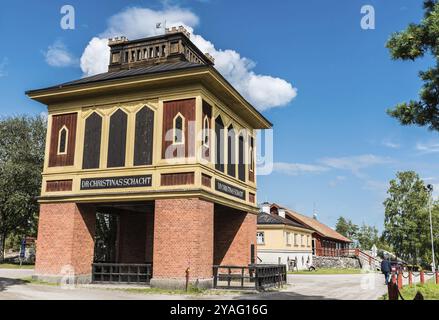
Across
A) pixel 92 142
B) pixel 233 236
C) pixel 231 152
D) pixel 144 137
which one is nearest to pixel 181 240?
pixel 144 137

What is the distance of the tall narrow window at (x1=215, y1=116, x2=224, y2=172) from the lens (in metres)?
21.2

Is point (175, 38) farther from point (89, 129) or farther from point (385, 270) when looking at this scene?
point (385, 270)

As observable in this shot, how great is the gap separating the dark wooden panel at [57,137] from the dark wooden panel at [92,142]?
0.71m

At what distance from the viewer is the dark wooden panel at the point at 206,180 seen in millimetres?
19047

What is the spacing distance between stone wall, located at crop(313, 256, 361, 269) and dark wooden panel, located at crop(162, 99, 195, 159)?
36145 millimetres

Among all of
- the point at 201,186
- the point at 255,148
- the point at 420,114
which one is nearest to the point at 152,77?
the point at 201,186

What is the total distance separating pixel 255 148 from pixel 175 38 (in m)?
8.03

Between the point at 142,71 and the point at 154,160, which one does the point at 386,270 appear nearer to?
→ the point at 154,160

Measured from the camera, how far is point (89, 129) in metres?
21.4

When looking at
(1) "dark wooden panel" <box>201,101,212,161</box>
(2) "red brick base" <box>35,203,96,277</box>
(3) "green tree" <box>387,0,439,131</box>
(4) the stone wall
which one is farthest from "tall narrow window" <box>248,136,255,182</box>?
(4) the stone wall

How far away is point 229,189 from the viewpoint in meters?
22.2

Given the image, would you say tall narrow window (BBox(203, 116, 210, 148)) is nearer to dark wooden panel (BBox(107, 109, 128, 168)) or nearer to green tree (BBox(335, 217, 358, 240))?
dark wooden panel (BBox(107, 109, 128, 168))

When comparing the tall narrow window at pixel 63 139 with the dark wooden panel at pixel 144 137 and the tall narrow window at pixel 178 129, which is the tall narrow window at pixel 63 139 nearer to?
the dark wooden panel at pixel 144 137

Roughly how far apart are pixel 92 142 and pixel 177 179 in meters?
5.12
